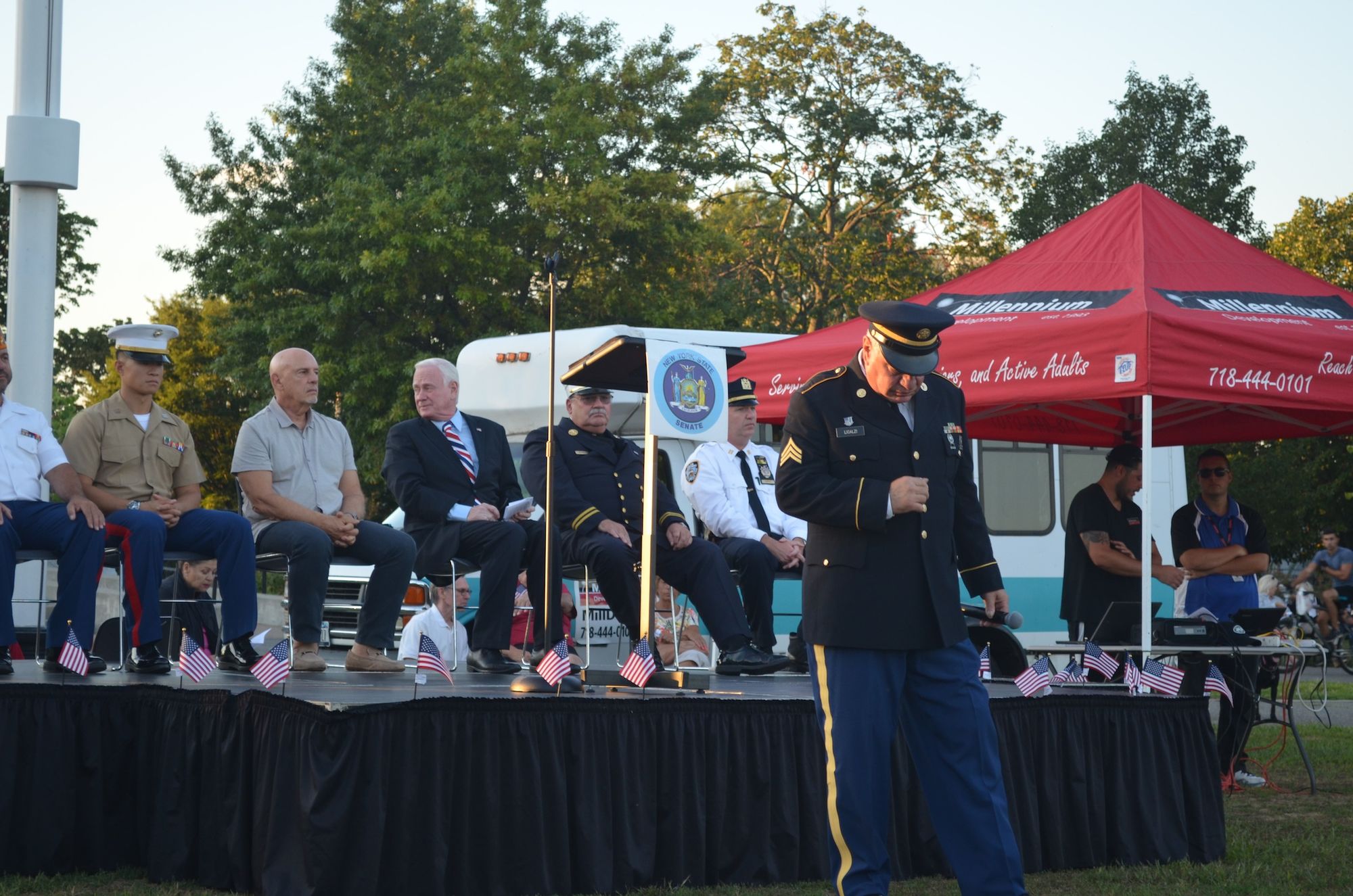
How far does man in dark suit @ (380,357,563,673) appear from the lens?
7082mm

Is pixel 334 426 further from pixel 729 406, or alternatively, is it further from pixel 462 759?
pixel 462 759

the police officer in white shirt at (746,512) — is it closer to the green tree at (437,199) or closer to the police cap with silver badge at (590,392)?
the police cap with silver badge at (590,392)

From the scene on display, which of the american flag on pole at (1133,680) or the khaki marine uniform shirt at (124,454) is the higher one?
the khaki marine uniform shirt at (124,454)

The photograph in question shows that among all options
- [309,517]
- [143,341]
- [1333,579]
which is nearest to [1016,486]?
[309,517]

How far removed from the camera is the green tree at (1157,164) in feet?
136

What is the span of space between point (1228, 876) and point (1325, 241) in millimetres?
32795

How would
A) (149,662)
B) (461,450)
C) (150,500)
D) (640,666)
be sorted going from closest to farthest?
1. (640,666)
2. (149,662)
3. (150,500)
4. (461,450)

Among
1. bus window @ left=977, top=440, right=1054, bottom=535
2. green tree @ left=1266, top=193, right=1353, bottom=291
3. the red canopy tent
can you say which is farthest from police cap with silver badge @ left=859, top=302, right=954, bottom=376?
green tree @ left=1266, top=193, right=1353, bottom=291

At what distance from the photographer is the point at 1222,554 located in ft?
26.9

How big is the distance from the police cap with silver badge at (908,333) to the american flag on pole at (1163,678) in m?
2.75

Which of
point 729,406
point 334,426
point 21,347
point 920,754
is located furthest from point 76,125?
point 920,754

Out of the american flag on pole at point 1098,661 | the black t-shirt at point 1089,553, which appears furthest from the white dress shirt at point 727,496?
the american flag on pole at point 1098,661

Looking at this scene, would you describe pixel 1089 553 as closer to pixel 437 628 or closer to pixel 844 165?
pixel 437 628

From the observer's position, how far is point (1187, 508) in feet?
27.3
